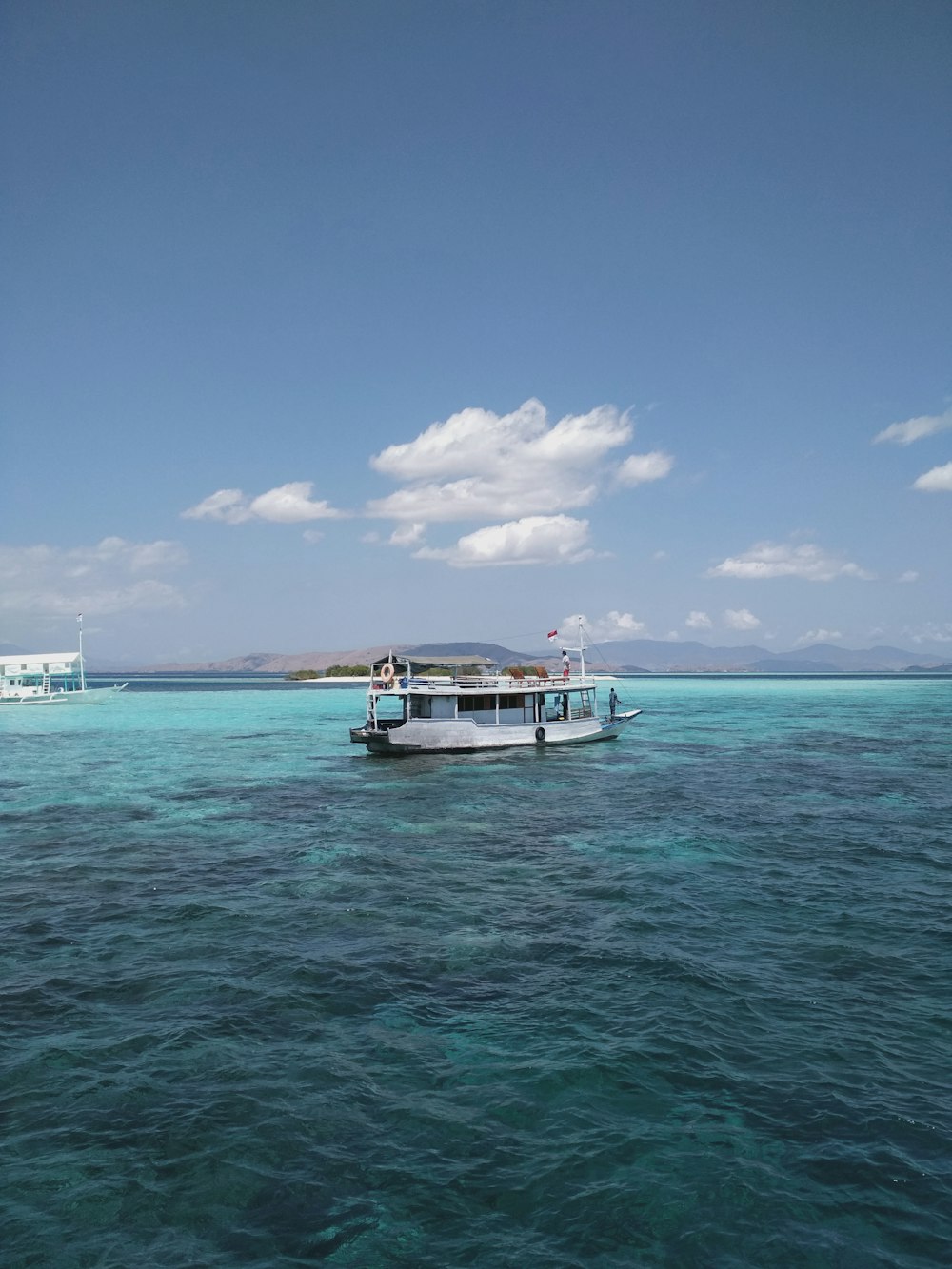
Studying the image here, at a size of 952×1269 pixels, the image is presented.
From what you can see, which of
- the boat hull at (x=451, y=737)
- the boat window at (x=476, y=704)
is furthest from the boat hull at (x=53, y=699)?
the boat window at (x=476, y=704)

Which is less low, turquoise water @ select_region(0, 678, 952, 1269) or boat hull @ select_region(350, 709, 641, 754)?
boat hull @ select_region(350, 709, 641, 754)

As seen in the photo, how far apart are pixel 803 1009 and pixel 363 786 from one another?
27.5 m

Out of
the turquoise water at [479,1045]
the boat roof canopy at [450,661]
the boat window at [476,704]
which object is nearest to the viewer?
the turquoise water at [479,1045]

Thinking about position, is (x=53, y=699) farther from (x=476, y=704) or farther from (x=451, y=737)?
(x=476, y=704)

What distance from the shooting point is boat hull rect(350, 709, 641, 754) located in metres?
47.1

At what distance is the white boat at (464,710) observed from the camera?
4722 cm

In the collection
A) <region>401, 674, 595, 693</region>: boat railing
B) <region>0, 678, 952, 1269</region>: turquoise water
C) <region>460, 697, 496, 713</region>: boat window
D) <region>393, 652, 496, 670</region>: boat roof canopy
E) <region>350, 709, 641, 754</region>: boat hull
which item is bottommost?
<region>0, 678, 952, 1269</region>: turquoise water

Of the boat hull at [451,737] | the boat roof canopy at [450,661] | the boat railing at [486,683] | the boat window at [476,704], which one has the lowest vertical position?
the boat hull at [451,737]

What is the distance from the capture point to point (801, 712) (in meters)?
93.5

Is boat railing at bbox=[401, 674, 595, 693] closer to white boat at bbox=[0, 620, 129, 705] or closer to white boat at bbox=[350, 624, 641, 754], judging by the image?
white boat at bbox=[350, 624, 641, 754]

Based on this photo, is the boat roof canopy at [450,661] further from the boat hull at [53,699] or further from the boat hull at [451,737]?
the boat hull at [53,699]

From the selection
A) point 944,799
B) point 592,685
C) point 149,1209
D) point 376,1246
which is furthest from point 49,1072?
point 592,685

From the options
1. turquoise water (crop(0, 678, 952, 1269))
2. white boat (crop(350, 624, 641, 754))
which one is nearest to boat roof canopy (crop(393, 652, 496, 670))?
white boat (crop(350, 624, 641, 754))

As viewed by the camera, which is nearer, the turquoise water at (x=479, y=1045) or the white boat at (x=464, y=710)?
the turquoise water at (x=479, y=1045)
